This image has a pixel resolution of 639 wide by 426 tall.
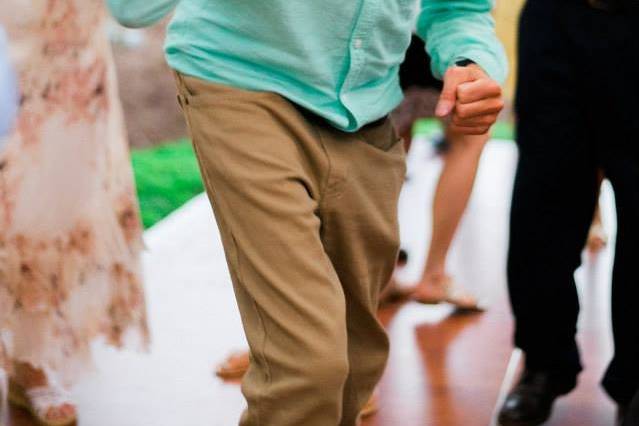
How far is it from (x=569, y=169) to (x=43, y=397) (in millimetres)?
1279

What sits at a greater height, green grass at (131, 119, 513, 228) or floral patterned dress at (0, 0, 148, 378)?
floral patterned dress at (0, 0, 148, 378)

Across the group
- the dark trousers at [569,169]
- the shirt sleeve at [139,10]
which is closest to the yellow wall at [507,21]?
the dark trousers at [569,169]

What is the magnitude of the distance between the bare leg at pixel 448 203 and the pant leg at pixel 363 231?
3.67 ft

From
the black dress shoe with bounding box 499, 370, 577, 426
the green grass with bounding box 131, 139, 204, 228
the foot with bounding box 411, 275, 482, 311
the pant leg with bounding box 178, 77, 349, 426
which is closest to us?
the pant leg with bounding box 178, 77, 349, 426

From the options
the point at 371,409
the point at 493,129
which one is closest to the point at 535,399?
the point at 371,409

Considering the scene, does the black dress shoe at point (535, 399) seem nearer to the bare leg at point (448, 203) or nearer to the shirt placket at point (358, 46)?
the bare leg at point (448, 203)

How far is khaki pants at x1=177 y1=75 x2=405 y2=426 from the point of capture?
181cm

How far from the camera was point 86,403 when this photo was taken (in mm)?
2891

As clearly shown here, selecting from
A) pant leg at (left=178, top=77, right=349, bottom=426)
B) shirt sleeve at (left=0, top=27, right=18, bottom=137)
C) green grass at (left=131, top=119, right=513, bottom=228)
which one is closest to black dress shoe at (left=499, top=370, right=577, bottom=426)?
pant leg at (left=178, top=77, right=349, bottom=426)

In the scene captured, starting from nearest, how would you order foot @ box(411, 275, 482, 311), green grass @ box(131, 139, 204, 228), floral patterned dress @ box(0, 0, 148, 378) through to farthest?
floral patterned dress @ box(0, 0, 148, 378), foot @ box(411, 275, 482, 311), green grass @ box(131, 139, 204, 228)

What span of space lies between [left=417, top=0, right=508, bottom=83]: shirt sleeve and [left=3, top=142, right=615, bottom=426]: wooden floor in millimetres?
1023

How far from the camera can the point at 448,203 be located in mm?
3303

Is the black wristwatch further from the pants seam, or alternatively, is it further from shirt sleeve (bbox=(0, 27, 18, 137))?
shirt sleeve (bbox=(0, 27, 18, 137))

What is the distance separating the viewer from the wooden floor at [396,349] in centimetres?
284
